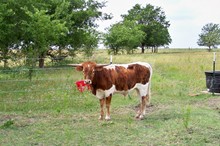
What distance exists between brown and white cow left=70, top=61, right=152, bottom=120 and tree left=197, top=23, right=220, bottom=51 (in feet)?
232

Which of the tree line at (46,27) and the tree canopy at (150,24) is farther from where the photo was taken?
the tree canopy at (150,24)

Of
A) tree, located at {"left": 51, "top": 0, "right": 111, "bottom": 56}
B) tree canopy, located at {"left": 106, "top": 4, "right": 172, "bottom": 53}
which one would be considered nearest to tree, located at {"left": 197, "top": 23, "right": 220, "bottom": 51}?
tree canopy, located at {"left": 106, "top": 4, "right": 172, "bottom": 53}

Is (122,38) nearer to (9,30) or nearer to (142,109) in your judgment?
(9,30)

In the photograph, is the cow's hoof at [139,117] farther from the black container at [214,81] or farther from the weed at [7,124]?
the black container at [214,81]

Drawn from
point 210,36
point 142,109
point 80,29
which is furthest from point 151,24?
point 142,109

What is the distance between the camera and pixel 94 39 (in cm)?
2270

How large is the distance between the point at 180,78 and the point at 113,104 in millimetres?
7267

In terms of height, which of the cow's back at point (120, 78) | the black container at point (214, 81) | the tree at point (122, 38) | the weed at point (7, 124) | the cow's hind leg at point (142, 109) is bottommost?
the weed at point (7, 124)

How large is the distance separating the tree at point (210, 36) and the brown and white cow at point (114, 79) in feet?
232

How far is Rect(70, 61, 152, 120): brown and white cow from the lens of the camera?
7.39 meters

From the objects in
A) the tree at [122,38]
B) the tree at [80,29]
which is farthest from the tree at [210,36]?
the tree at [80,29]

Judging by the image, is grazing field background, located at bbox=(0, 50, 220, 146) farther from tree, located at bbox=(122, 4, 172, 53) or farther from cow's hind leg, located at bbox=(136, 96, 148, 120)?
tree, located at bbox=(122, 4, 172, 53)

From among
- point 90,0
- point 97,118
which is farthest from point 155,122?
point 90,0

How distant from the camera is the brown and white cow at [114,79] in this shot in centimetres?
Result: 739
